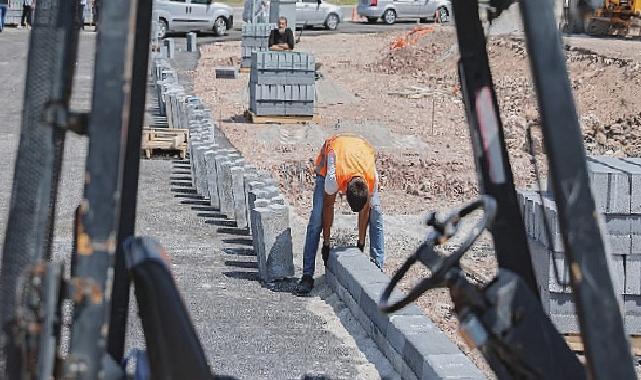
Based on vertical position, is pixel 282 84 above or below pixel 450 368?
above

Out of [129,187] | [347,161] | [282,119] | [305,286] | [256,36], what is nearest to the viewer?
[129,187]

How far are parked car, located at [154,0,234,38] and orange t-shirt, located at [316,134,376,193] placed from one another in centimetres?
3167

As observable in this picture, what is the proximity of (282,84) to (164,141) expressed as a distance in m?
4.90

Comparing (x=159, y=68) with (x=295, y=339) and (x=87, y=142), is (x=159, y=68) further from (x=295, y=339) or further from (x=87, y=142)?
(x=87, y=142)

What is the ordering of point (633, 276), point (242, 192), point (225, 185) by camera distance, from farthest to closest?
1. point (225, 185)
2. point (242, 192)
3. point (633, 276)

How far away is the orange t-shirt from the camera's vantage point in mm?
10375

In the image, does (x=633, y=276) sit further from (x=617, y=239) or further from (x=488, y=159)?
(x=488, y=159)

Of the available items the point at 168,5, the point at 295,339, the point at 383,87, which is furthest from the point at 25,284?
the point at 168,5

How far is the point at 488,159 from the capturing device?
3533 mm

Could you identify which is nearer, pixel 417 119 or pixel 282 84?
pixel 282 84

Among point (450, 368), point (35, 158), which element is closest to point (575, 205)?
point (35, 158)

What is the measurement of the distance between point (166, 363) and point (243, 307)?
22.2 feet

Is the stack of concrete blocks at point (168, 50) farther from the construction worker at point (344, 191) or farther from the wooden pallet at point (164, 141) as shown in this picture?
the construction worker at point (344, 191)

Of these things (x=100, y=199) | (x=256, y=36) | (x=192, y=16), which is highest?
(x=192, y=16)
